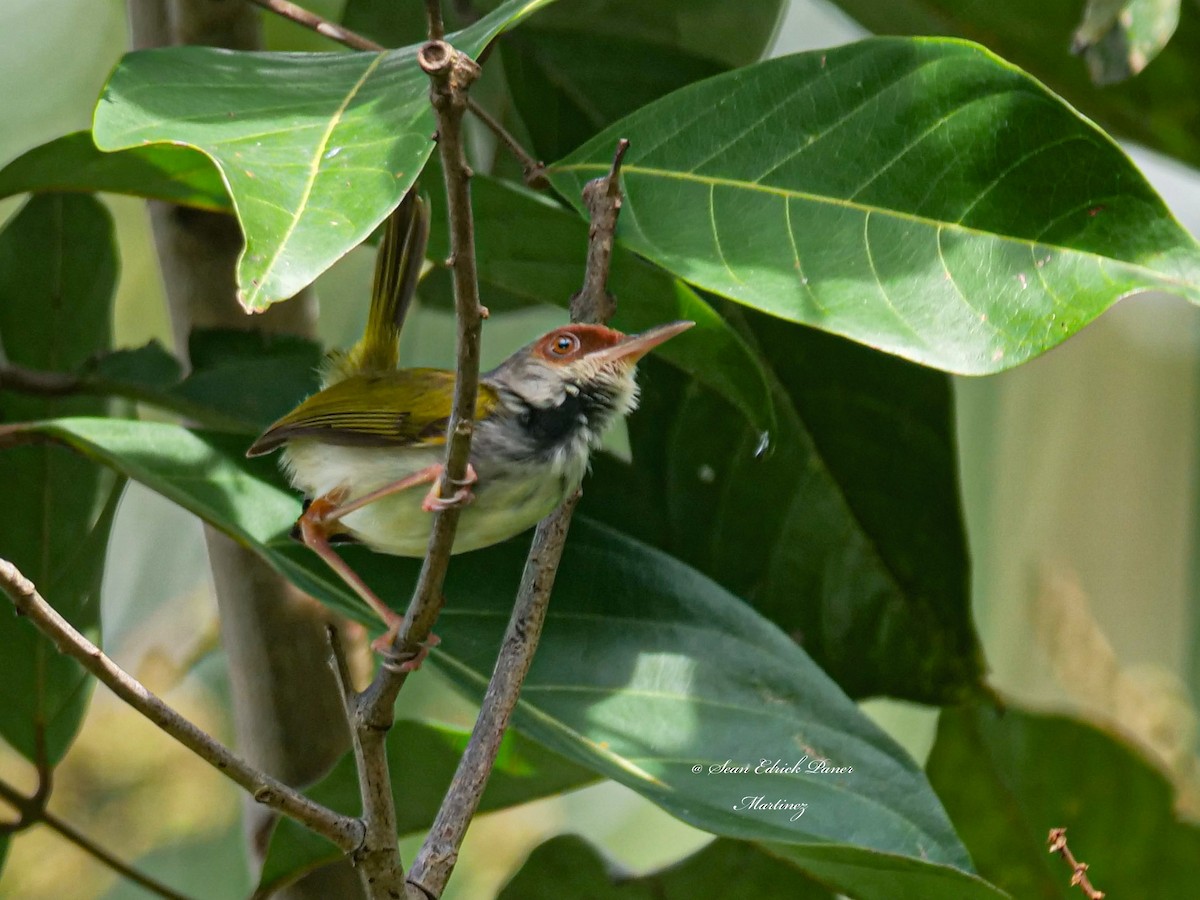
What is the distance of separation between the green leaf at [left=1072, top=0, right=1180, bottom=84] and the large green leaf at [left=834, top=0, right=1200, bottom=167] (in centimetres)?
49

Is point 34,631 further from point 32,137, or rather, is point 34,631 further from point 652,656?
point 32,137

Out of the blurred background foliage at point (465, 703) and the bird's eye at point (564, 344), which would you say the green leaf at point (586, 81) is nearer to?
the bird's eye at point (564, 344)

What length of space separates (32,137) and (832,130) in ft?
14.3

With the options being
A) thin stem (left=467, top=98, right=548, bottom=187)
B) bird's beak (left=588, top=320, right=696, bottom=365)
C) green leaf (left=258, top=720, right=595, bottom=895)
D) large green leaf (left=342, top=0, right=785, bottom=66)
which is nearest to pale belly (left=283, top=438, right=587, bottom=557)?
bird's beak (left=588, top=320, right=696, bottom=365)

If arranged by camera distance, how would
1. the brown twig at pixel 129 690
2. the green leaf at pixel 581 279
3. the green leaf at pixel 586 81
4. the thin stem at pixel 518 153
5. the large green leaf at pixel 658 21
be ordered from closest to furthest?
the brown twig at pixel 129 690, the thin stem at pixel 518 153, the green leaf at pixel 581 279, the green leaf at pixel 586 81, the large green leaf at pixel 658 21

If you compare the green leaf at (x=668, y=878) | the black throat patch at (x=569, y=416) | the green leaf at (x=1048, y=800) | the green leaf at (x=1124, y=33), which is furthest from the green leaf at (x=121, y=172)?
the green leaf at (x=1048, y=800)

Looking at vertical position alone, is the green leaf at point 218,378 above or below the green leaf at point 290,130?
below

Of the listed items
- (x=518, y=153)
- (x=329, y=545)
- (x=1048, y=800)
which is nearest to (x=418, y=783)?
(x=329, y=545)

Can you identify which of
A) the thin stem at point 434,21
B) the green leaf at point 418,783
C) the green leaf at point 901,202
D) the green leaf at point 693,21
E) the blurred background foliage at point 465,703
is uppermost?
the green leaf at point 693,21

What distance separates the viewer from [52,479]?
6.79 feet

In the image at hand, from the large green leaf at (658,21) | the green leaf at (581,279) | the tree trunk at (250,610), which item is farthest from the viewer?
the large green leaf at (658,21)

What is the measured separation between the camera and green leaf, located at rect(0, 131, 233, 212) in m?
1.79

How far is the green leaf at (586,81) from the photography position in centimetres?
221

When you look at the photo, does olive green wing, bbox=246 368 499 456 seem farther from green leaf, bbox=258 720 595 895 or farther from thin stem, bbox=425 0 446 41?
thin stem, bbox=425 0 446 41
